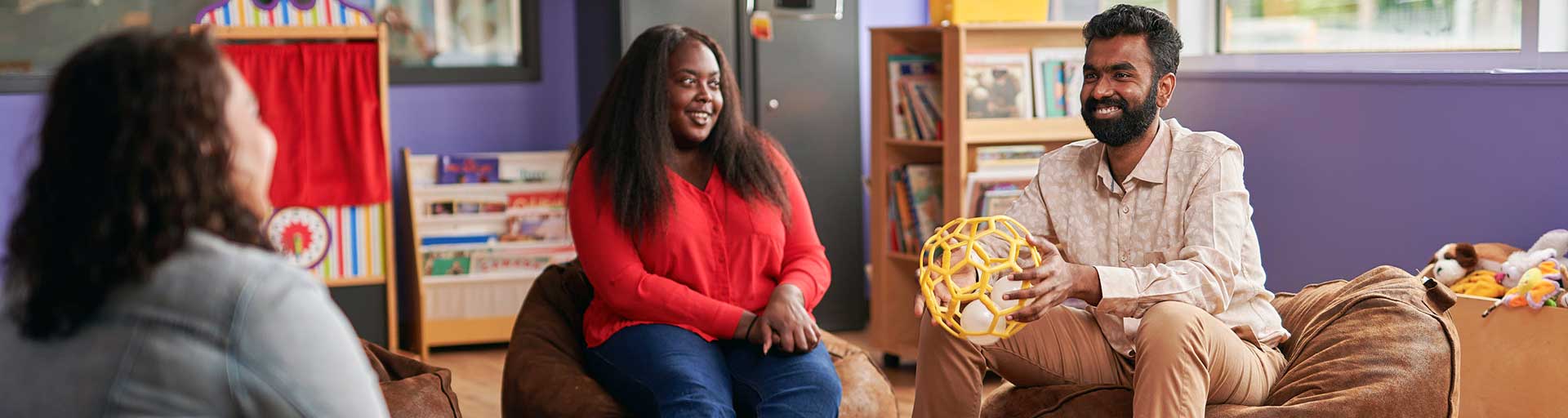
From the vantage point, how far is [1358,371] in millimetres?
2404

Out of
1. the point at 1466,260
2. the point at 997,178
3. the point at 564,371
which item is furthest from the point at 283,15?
the point at 1466,260

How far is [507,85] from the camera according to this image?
18.1 feet

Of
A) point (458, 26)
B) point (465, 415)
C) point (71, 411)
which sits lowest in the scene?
point (465, 415)

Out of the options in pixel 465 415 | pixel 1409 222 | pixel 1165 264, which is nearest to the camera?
pixel 1165 264

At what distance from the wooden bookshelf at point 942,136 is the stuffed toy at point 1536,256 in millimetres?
1409

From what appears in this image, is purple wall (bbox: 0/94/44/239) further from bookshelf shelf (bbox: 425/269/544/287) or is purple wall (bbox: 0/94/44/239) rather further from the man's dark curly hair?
the man's dark curly hair

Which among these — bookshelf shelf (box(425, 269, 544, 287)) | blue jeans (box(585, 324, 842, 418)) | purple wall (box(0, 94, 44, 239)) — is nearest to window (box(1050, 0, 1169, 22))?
bookshelf shelf (box(425, 269, 544, 287))

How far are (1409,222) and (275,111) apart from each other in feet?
11.3

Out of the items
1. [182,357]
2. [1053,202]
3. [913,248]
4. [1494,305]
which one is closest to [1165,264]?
[1053,202]

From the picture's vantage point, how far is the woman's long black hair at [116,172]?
119cm

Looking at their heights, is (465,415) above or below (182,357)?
below

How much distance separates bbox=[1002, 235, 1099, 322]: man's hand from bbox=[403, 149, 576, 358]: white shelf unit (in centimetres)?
294

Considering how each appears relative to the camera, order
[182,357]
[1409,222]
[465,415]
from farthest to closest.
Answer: [465,415], [1409,222], [182,357]

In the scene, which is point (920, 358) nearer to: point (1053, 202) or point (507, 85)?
point (1053, 202)
